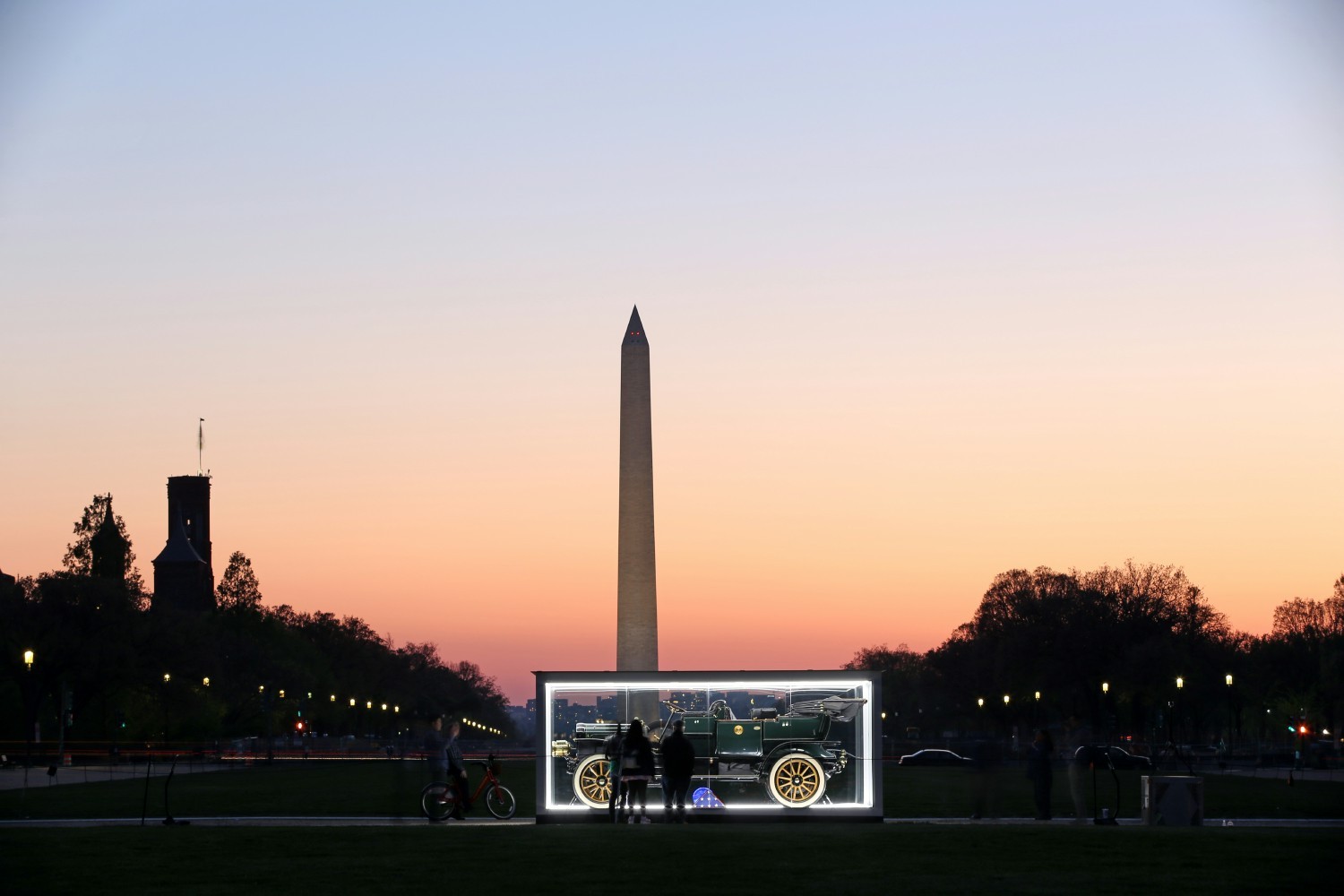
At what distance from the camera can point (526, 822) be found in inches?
1193

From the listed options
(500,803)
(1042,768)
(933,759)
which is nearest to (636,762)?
(500,803)

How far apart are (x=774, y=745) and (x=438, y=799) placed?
21.1 ft

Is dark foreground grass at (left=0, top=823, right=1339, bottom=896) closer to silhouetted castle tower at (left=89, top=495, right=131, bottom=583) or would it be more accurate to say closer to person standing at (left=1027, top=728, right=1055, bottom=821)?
person standing at (left=1027, top=728, right=1055, bottom=821)

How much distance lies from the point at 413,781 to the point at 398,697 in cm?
14204

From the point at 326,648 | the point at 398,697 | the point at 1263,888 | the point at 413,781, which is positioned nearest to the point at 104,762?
the point at 413,781

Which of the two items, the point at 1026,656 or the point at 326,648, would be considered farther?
the point at 326,648

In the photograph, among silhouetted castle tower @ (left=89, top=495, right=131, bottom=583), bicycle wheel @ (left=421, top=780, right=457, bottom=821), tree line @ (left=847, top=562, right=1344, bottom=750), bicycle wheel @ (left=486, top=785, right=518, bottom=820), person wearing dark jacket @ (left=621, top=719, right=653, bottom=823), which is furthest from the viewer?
silhouetted castle tower @ (left=89, top=495, right=131, bottom=583)

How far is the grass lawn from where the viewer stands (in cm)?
3681

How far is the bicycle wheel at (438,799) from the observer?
30297mm

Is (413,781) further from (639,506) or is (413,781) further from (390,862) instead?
(390,862)

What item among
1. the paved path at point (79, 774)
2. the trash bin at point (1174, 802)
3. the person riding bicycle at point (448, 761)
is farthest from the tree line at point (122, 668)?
the trash bin at point (1174, 802)

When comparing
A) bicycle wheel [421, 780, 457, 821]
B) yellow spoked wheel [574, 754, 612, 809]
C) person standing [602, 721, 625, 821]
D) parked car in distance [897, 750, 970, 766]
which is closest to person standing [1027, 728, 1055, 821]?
person standing [602, 721, 625, 821]

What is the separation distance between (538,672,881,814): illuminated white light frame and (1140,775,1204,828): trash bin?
16.6 feet

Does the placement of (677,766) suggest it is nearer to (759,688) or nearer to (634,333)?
(759,688)
